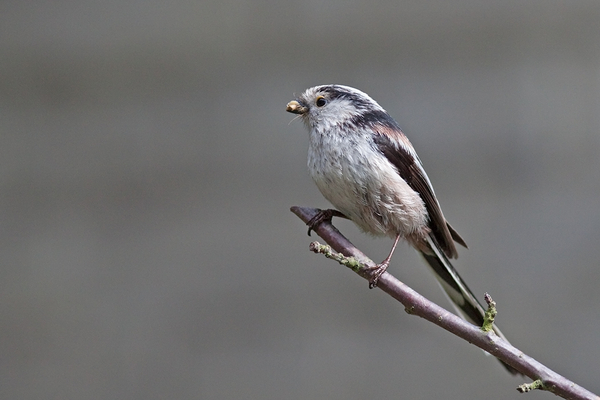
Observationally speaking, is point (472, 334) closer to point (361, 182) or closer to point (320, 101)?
point (361, 182)

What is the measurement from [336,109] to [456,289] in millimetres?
554

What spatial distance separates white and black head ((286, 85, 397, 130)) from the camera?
54.1 inches

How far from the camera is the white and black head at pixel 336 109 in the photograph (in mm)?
1375

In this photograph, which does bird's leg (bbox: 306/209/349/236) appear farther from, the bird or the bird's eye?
the bird's eye

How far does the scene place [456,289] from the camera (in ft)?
4.70

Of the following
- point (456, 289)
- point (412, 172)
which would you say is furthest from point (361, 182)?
point (456, 289)

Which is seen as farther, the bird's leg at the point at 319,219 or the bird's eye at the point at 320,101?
the bird's eye at the point at 320,101

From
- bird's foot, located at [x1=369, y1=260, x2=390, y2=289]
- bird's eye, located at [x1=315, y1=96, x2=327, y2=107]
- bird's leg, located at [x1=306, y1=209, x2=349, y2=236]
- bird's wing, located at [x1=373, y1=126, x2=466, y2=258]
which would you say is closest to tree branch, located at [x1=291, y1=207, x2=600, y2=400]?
bird's foot, located at [x1=369, y1=260, x2=390, y2=289]

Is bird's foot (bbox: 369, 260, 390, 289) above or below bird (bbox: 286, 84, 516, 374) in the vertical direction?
below

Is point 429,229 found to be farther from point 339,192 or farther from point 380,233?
point 339,192

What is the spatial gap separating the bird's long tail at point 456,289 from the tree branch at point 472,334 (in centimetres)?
37

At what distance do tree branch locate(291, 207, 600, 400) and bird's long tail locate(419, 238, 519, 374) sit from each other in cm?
37

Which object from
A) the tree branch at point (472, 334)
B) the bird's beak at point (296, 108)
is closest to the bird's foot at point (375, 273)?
the tree branch at point (472, 334)

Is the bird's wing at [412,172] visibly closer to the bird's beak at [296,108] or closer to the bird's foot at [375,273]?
the bird's beak at [296,108]
